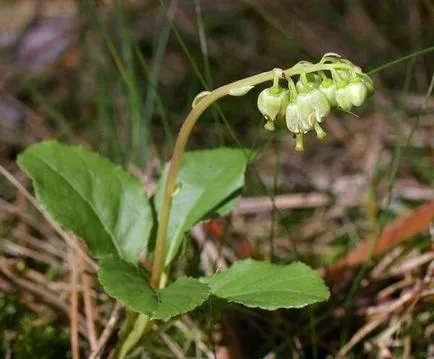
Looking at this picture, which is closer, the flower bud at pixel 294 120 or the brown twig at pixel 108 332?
the flower bud at pixel 294 120

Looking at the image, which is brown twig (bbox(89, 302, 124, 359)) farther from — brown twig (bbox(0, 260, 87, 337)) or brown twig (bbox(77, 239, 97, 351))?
brown twig (bbox(0, 260, 87, 337))

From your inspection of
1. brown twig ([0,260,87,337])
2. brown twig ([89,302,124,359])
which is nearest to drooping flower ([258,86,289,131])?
brown twig ([89,302,124,359])

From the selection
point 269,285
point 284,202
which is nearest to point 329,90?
point 269,285

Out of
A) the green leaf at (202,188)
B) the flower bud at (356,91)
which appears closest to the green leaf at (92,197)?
the green leaf at (202,188)

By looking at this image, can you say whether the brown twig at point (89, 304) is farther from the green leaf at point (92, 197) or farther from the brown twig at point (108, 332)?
the green leaf at point (92, 197)

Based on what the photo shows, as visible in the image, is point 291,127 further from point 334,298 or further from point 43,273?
point 43,273

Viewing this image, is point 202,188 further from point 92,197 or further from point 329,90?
point 329,90
